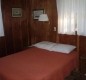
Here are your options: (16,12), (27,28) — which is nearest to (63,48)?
(27,28)

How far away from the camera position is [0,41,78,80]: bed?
7.66ft

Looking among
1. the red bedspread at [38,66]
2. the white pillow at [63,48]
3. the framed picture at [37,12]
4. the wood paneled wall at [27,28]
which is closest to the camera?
the red bedspread at [38,66]

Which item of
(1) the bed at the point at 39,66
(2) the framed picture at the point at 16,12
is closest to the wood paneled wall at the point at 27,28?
(2) the framed picture at the point at 16,12

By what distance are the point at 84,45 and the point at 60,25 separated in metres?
0.84

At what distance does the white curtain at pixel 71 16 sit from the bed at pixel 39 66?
630mm

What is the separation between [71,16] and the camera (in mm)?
3729

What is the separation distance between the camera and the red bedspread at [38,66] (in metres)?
2.33

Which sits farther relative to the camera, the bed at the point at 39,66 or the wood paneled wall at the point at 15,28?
the wood paneled wall at the point at 15,28

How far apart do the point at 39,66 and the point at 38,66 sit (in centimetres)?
2

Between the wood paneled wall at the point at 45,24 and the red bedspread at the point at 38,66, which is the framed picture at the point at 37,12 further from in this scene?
the red bedspread at the point at 38,66

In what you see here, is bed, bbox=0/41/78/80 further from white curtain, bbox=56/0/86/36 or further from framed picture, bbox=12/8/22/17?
framed picture, bbox=12/8/22/17

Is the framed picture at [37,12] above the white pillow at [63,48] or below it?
above

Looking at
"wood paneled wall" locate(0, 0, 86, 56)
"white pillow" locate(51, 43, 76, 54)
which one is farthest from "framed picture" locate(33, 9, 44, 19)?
"white pillow" locate(51, 43, 76, 54)

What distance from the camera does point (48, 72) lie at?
95.6 inches
